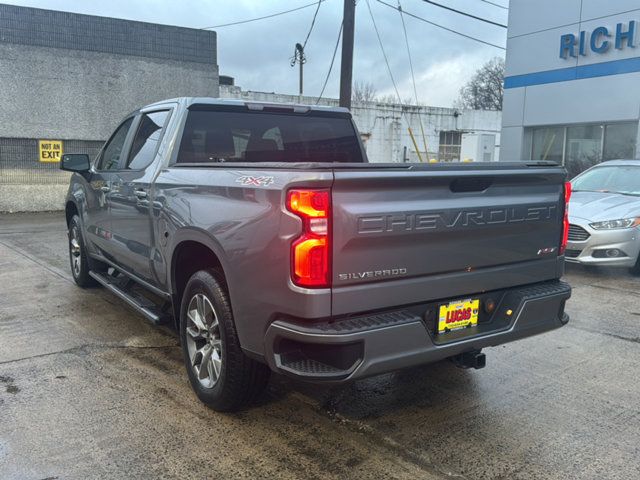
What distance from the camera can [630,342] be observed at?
16.8 feet

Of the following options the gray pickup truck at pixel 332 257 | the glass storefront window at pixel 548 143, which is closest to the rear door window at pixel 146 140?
the gray pickup truck at pixel 332 257

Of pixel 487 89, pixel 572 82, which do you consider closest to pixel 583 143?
pixel 572 82

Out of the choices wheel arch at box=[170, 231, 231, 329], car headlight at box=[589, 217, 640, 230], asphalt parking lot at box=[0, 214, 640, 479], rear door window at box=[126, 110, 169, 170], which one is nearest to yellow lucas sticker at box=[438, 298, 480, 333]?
asphalt parking lot at box=[0, 214, 640, 479]

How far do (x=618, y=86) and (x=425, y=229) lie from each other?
1413 cm

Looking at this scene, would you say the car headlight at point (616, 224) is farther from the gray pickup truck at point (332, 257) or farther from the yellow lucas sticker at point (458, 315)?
the yellow lucas sticker at point (458, 315)

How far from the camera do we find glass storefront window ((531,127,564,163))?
16484 mm

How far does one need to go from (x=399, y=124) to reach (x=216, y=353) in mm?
24670

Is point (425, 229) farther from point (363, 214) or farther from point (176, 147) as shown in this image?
point (176, 147)

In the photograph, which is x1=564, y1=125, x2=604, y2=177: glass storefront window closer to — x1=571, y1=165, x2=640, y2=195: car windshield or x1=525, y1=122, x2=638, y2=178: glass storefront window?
x1=525, y1=122, x2=638, y2=178: glass storefront window

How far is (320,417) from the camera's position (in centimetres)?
360

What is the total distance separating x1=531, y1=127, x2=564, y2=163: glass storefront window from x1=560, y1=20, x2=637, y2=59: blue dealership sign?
2.12 metres

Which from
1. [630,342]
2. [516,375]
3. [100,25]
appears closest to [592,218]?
[630,342]

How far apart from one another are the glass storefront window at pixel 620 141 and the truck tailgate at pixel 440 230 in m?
12.7

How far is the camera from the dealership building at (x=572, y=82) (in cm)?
1445
